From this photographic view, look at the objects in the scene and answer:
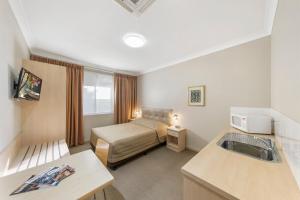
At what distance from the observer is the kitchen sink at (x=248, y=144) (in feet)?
4.54

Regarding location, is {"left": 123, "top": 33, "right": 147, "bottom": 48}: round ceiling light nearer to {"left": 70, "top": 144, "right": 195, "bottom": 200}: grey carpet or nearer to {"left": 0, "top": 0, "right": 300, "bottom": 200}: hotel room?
{"left": 0, "top": 0, "right": 300, "bottom": 200}: hotel room

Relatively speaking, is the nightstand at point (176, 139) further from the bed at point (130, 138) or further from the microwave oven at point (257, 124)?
the microwave oven at point (257, 124)

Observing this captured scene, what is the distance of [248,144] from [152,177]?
1.59 m

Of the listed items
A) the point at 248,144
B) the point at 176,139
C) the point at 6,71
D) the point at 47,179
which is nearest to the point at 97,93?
the point at 6,71

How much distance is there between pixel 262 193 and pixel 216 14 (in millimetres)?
2013

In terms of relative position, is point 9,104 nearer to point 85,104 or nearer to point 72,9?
point 72,9

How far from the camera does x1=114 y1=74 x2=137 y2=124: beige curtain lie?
14.7 ft

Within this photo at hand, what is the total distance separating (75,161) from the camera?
128 centimetres

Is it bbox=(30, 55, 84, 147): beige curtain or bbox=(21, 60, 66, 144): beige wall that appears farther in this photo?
bbox=(30, 55, 84, 147): beige curtain

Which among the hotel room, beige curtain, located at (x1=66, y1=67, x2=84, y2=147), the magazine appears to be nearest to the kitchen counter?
the hotel room

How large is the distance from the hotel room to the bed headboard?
0.14ft

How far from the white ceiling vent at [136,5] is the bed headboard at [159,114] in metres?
2.68

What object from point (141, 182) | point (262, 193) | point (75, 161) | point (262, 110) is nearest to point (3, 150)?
point (75, 161)

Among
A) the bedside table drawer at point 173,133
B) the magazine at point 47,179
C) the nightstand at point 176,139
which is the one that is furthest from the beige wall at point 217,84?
the magazine at point 47,179
